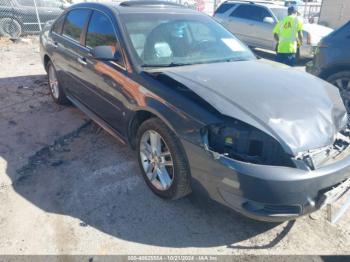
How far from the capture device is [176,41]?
3574mm

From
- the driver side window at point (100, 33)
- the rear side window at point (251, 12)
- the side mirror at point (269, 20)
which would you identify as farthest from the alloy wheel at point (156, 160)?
the rear side window at point (251, 12)

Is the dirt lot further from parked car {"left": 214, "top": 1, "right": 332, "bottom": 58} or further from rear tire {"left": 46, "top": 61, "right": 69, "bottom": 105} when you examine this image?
parked car {"left": 214, "top": 1, "right": 332, "bottom": 58}

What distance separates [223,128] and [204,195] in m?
0.59

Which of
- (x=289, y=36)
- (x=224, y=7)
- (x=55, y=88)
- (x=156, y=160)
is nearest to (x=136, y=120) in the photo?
(x=156, y=160)

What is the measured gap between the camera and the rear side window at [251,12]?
34.4 feet

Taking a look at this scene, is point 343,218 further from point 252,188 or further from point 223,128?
point 223,128

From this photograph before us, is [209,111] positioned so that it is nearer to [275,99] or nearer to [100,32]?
[275,99]

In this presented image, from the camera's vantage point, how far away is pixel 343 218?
3.04 metres

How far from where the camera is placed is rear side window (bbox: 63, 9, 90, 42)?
4359 mm

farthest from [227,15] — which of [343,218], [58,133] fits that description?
[343,218]

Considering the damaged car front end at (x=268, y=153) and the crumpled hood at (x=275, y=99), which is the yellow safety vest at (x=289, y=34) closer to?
the crumpled hood at (x=275, y=99)

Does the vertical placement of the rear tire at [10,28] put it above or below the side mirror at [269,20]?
below

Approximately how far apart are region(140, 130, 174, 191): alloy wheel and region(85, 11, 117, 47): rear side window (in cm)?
118

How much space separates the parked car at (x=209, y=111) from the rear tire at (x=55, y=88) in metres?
1.14
